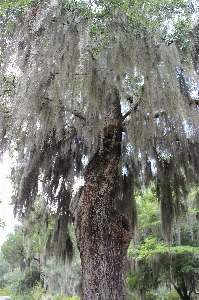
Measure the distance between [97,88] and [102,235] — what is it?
1.73 meters

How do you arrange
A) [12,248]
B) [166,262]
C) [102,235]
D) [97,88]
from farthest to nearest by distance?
[12,248] < [166,262] < [97,88] < [102,235]

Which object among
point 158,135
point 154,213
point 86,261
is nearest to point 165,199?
point 158,135

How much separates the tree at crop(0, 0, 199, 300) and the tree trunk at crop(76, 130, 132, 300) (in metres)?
0.01

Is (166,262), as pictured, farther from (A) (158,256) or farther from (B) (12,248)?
(B) (12,248)

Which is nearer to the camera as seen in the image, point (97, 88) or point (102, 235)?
point (102, 235)

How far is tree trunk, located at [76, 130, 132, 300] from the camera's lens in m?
2.93

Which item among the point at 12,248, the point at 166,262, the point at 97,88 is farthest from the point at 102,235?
the point at 12,248

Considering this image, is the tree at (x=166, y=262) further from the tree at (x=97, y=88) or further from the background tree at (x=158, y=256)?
the tree at (x=97, y=88)

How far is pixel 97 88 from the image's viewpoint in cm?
348

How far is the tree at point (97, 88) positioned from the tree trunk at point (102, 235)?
1cm

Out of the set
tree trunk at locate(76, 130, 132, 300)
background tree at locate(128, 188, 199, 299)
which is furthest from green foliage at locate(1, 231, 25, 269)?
tree trunk at locate(76, 130, 132, 300)

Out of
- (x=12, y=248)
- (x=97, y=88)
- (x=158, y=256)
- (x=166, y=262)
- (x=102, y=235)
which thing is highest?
(x=97, y=88)

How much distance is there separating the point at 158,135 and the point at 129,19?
184cm

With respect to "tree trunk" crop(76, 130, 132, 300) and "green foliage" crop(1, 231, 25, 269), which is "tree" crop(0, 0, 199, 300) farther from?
"green foliage" crop(1, 231, 25, 269)
